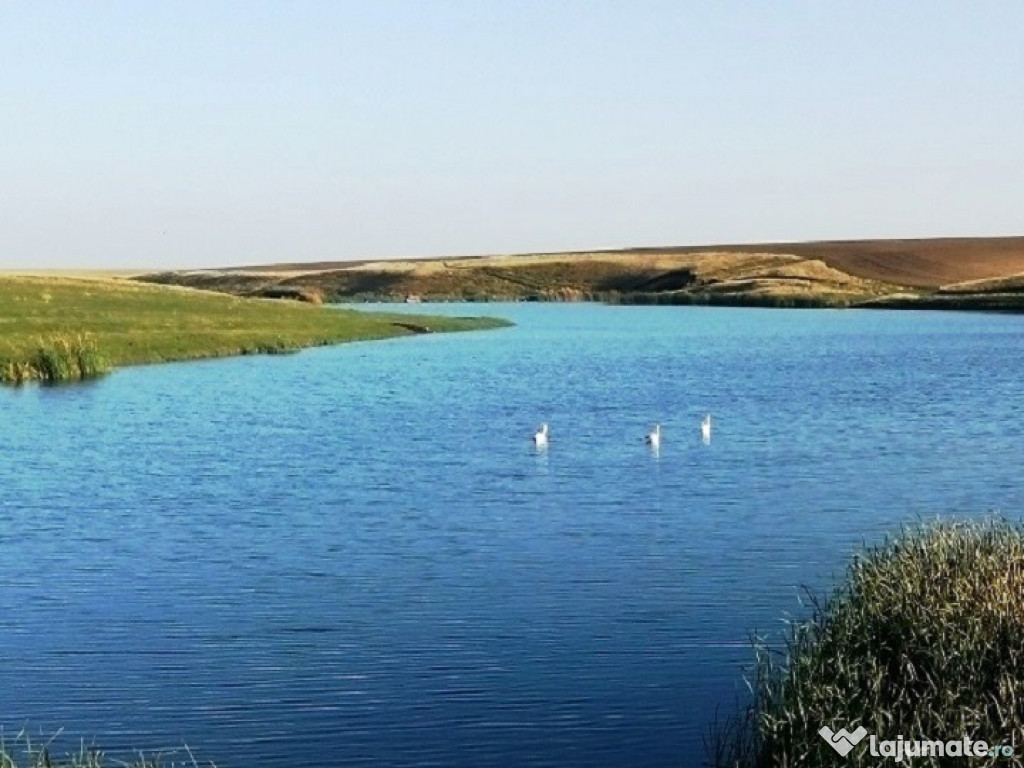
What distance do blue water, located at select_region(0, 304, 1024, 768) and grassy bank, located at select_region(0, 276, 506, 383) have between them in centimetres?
389

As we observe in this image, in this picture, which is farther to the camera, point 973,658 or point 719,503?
point 719,503

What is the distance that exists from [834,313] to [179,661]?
97.9 meters

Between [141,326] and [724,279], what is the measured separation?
307 ft

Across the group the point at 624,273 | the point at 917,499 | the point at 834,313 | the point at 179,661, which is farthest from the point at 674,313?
the point at 179,661

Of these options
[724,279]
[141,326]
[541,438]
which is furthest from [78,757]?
[724,279]

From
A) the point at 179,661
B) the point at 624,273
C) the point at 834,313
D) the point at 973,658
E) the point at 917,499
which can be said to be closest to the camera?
the point at 973,658

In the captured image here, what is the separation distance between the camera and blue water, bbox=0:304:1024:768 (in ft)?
42.6

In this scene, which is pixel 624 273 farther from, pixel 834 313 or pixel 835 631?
pixel 835 631

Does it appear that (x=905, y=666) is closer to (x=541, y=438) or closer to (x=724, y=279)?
(x=541, y=438)

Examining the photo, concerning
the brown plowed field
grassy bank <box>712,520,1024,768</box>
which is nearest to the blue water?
grassy bank <box>712,520,1024,768</box>

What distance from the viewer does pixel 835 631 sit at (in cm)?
1269

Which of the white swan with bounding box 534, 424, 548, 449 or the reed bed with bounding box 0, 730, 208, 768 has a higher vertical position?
the reed bed with bounding box 0, 730, 208, 768

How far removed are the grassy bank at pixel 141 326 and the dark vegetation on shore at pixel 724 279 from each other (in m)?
28.1

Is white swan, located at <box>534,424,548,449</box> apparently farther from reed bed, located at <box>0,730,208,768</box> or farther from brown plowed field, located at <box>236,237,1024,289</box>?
brown plowed field, located at <box>236,237,1024,289</box>
